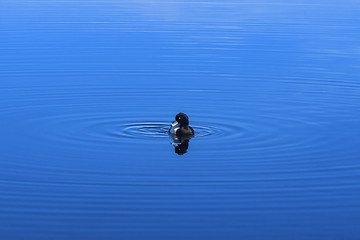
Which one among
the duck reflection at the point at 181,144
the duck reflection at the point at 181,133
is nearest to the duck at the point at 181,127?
the duck reflection at the point at 181,133

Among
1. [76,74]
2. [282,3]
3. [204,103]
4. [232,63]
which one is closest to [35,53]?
[76,74]

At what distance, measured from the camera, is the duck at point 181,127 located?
67.1 feet

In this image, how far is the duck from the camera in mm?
20438

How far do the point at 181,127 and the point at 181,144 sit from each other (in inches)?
25.8

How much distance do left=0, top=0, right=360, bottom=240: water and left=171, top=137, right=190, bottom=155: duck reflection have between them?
24 cm

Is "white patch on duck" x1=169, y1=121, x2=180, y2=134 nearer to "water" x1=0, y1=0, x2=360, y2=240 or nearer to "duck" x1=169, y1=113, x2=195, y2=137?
"duck" x1=169, y1=113, x2=195, y2=137

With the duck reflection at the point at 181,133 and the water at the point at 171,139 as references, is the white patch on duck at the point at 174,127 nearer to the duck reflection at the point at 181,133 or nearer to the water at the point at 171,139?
the duck reflection at the point at 181,133

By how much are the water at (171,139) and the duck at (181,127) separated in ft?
1.31

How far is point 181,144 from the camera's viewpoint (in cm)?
2022

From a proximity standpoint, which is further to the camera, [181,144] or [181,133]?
[181,133]

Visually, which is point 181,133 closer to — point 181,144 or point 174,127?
point 181,144

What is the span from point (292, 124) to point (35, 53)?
16.0 m

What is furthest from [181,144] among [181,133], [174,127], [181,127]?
[174,127]

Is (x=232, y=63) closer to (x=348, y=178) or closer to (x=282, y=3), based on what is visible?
(x=348, y=178)
